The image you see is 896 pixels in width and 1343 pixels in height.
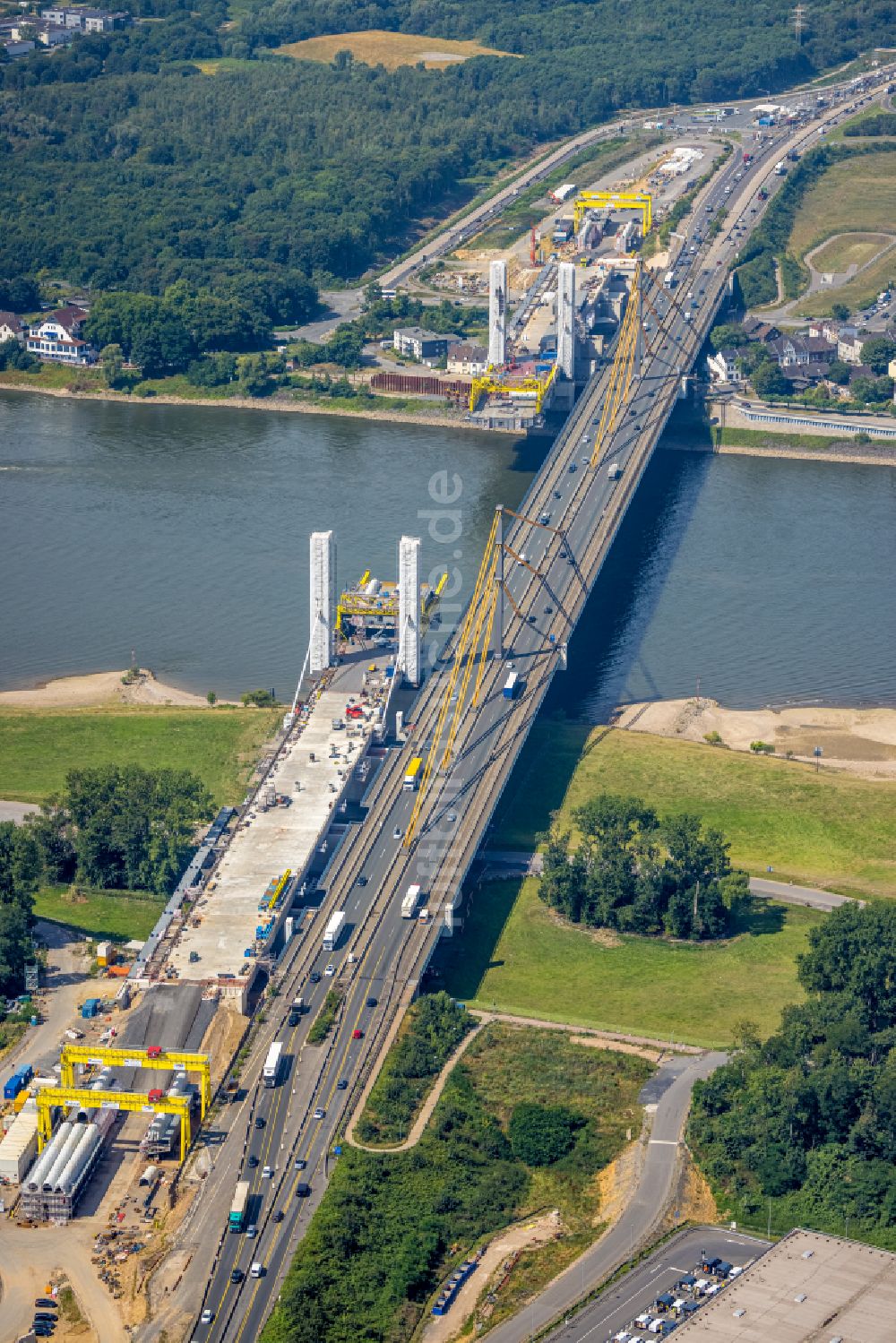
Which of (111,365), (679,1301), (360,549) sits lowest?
(679,1301)

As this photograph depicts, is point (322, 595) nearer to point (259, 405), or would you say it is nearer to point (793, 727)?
point (793, 727)

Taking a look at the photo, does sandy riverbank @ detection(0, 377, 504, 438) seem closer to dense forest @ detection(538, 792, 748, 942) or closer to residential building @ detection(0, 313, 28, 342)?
residential building @ detection(0, 313, 28, 342)

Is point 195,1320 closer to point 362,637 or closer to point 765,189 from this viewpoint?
point 362,637

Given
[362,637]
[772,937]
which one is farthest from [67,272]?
[772,937]

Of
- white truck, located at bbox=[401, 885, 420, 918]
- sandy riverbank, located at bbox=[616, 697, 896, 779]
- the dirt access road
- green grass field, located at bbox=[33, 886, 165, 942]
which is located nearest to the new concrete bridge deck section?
green grass field, located at bbox=[33, 886, 165, 942]

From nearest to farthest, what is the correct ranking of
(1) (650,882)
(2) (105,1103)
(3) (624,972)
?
(2) (105,1103) < (3) (624,972) < (1) (650,882)

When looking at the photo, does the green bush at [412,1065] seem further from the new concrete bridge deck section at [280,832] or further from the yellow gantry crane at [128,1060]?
the new concrete bridge deck section at [280,832]

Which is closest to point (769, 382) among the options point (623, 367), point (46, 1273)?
point (623, 367)
